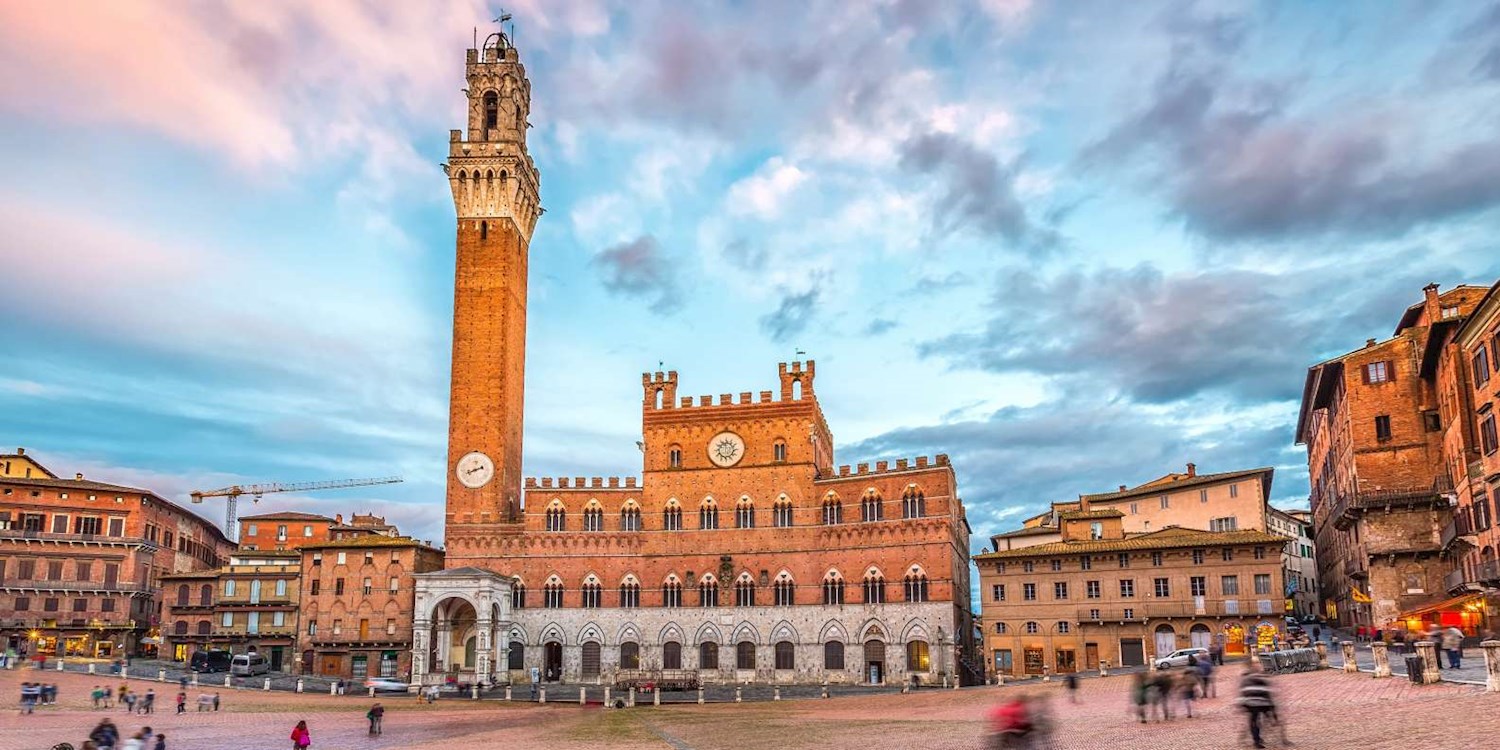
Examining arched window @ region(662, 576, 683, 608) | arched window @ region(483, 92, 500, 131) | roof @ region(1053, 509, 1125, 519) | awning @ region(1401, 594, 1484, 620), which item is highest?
arched window @ region(483, 92, 500, 131)

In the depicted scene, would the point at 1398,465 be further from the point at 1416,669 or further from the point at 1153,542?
the point at 1416,669

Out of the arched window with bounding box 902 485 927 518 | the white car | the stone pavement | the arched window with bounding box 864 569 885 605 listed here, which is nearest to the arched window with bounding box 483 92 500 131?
the arched window with bounding box 902 485 927 518

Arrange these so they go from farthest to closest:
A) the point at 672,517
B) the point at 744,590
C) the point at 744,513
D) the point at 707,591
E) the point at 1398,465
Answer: the point at 672,517
the point at 744,513
the point at 707,591
the point at 744,590
the point at 1398,465

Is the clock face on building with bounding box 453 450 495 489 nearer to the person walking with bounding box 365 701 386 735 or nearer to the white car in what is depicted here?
the person walking with bounding box 365 701 386 735

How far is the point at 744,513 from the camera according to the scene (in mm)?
71250

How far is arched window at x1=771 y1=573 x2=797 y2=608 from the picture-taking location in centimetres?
6912

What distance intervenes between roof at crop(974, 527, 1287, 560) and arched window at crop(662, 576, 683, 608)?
63.4 feet

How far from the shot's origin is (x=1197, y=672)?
3362 cm

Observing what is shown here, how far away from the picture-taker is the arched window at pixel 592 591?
71.0m

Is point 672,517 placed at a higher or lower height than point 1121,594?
higher

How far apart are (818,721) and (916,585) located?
1035 inches

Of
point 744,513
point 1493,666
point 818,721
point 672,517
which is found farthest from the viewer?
point 672,517

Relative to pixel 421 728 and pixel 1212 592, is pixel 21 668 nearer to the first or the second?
pixel 421 728

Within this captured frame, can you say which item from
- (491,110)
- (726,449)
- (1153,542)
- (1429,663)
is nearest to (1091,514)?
(1153,542)
